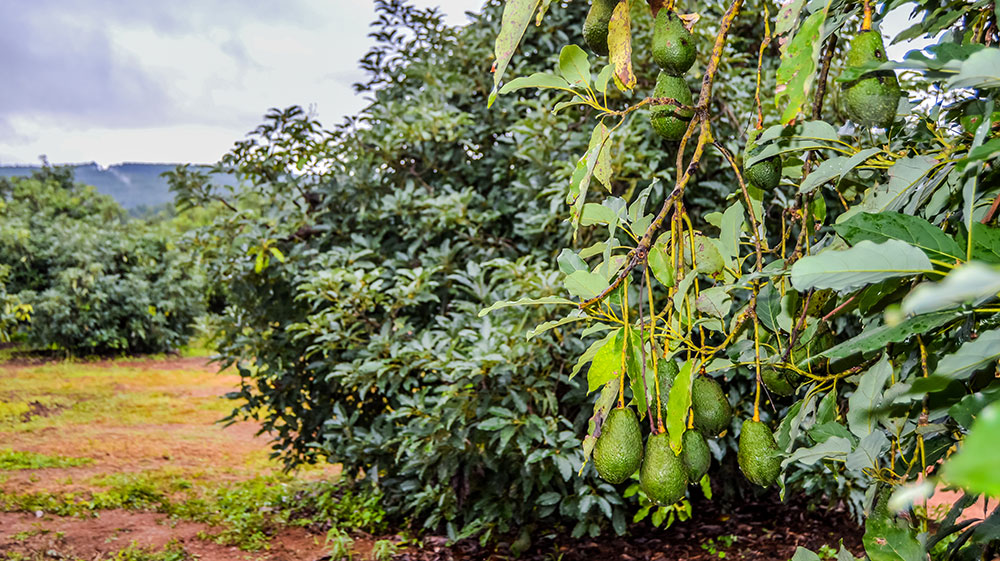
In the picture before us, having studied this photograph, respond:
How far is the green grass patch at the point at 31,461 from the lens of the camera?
4117 mm

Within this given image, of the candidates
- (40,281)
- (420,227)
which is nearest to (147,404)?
(40,281)

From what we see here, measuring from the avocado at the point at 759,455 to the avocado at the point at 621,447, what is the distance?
0.35 feet

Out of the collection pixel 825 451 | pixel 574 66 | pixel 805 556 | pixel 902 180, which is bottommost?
pixel 805 556

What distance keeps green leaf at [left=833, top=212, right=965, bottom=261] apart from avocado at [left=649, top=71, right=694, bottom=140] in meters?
0.19

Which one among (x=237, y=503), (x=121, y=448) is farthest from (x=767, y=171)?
(x=121, y=448)

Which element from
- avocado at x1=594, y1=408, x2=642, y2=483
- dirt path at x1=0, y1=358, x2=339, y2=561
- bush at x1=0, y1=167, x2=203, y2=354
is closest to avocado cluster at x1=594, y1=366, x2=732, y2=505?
Result: avocado at x1=594, y1=408, x2=642, y2=483

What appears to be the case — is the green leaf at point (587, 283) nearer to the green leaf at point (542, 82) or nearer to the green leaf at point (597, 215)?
the green leaf at point (597, 215)

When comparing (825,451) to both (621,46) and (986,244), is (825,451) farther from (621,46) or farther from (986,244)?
(621,46)

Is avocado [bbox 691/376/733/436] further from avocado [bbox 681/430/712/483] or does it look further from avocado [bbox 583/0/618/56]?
avocado [bbox 583/0/618/56]

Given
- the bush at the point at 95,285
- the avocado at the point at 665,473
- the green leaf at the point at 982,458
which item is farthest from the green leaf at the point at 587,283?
the bush at the point at 95,285

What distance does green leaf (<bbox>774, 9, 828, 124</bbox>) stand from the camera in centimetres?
49

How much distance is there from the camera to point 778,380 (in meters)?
0.69

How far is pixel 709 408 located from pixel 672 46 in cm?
32

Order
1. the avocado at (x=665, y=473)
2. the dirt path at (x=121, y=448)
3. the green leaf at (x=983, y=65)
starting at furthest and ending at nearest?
the dirt path at (x=121, y=448), the avocado at (x=665, y=473), the green leaf at (x=983, y=65)
